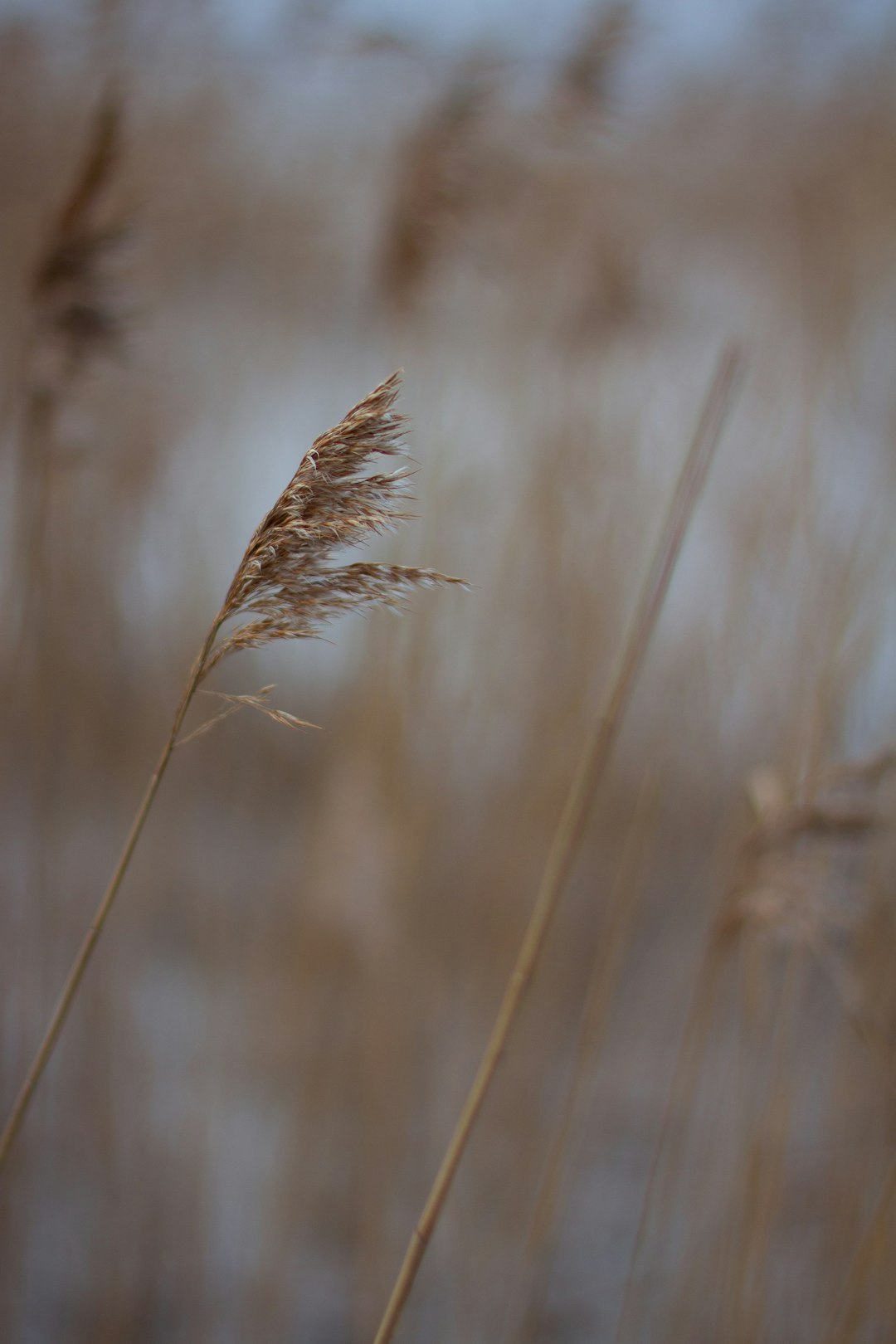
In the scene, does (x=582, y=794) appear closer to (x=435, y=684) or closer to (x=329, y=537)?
(x=329, y=537)

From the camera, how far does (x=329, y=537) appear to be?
0.36m

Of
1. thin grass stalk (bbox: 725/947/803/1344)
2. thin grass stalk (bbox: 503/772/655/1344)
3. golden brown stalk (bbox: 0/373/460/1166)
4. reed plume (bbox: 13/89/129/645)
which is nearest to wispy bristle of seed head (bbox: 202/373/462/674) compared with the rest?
golden brown stalk (bbox: 0/373/460/1166)

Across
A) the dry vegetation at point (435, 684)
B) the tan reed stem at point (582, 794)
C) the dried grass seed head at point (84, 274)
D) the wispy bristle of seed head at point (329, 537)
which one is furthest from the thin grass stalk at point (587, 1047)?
the dried grass seed head at point (84, 274)

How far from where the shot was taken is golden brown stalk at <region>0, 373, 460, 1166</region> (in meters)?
0.35

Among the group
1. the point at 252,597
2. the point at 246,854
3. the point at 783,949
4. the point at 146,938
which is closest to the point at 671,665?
the point at 783,949

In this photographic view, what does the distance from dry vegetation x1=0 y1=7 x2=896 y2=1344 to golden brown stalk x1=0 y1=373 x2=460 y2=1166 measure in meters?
0.62

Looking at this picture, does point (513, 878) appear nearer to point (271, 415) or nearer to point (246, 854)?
point (246, 854)

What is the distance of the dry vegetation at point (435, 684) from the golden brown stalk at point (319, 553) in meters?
0.62

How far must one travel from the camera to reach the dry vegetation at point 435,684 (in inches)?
43.6

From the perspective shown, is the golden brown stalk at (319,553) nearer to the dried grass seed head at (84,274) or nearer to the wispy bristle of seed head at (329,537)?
the wispy bristle of seed head at (329,537)

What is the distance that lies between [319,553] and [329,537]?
0.04 ft

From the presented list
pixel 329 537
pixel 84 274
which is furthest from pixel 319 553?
pixel 84 274

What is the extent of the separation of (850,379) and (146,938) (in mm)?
1328

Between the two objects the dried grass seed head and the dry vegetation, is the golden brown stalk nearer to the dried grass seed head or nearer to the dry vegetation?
the dried grass seed head
